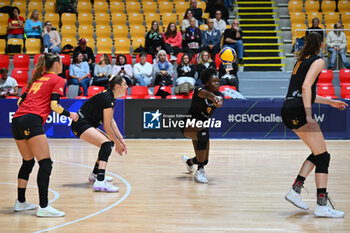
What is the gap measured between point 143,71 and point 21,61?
4027mm

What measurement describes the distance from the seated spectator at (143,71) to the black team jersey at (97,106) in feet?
25.6

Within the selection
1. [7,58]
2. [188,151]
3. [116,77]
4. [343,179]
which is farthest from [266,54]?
[116,77]

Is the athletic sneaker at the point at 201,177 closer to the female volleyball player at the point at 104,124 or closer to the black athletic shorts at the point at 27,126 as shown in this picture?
the female volleyball player at the point at 104,124

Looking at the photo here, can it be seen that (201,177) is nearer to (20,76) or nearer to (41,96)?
(41,96)

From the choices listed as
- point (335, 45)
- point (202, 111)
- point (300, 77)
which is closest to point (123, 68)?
point (335, 45)

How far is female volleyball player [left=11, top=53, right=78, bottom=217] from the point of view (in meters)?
5.70

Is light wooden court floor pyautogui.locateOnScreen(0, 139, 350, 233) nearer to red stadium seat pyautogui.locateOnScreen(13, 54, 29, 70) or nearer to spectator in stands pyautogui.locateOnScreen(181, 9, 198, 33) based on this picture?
red stadium seat pyautogui.locateOnScreen(13, 54, 29, 70)

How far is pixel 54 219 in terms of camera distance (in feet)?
18.8

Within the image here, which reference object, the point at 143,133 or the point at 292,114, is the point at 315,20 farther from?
the point at 292,114

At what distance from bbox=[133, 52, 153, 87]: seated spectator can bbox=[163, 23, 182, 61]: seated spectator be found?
110 centimetres

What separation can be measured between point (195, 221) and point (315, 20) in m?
12.4

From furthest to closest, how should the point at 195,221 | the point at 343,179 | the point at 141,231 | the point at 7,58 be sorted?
the point at 7,58 < the point at 343,179 < the point at 195,221 < the point at 141,231

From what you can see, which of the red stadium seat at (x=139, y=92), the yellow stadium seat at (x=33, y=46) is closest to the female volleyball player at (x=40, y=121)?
the red stadium seat at (x=139, y=92)

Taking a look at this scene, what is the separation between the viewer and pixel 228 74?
599 inches
